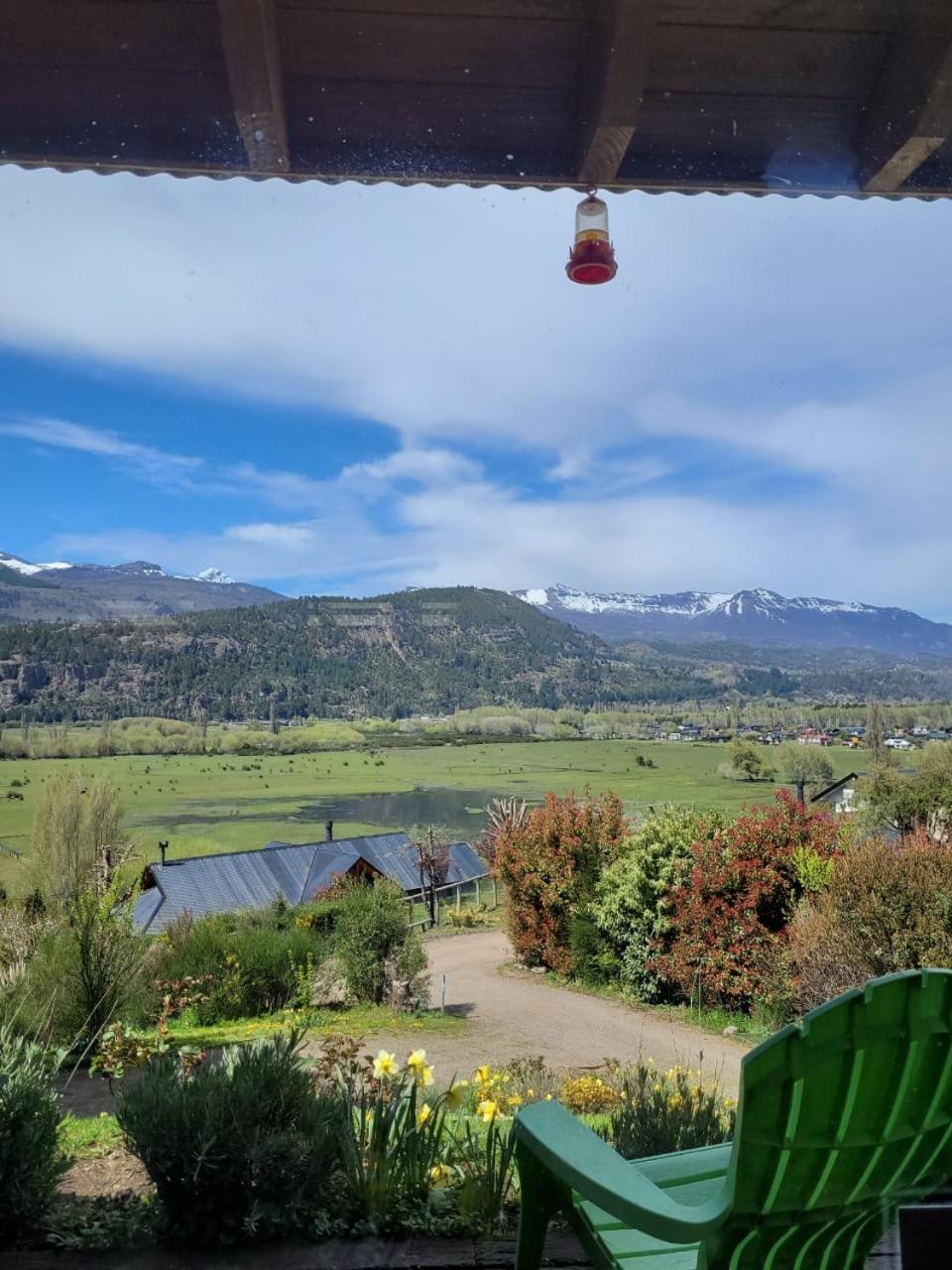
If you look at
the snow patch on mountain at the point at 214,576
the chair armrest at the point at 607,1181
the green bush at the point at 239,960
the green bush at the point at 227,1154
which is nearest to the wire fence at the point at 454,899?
the green bush at the point at 239,960

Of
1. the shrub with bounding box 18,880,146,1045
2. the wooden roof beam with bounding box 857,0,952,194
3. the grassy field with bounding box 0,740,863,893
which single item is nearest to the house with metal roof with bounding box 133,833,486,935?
the grassy field with bounding box 0,740,863,893

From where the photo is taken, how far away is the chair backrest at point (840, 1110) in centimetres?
77

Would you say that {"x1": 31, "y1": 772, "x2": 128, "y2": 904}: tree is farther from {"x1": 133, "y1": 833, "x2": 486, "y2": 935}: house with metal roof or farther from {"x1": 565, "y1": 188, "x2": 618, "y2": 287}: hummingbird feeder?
{"x1": 565, "y1": 188, "x2": 618, "y2": 287}: hummingbird feeder

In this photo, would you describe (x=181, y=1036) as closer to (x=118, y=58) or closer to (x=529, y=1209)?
(x=529, y=1209)

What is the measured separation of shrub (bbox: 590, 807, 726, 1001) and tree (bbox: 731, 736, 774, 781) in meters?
1.40

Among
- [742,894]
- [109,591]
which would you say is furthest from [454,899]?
[109,591]

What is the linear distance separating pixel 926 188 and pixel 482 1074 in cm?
196

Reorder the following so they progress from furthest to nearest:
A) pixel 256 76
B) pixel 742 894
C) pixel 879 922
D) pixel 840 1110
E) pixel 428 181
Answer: pixel 742 894
pixel 879 922
pixel 428 181
pixel 256 76
pixel 840 1110

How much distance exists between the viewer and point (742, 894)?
5730mm

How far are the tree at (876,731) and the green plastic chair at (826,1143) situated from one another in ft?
10.3

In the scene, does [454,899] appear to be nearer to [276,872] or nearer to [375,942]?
[375,942]

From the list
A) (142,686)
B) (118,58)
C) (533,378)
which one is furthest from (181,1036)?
(118,58)

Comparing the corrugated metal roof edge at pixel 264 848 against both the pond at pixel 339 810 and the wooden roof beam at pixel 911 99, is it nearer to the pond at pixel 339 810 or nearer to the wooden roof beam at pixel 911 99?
the pond at pixel 339 810

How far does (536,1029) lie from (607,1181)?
3.00 metres
